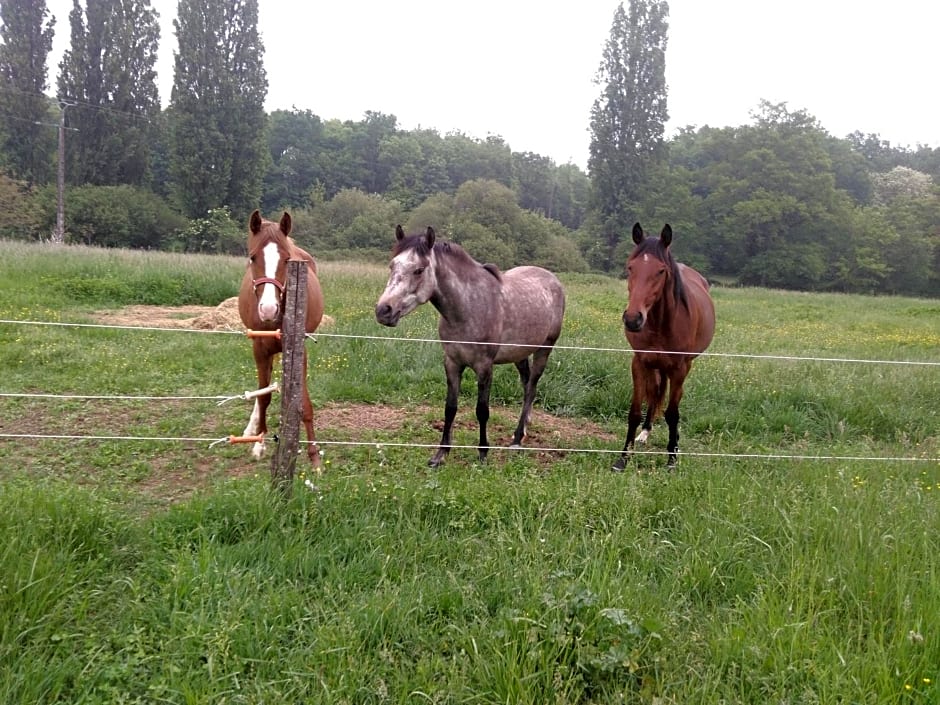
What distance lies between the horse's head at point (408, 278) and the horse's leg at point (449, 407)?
71 cm

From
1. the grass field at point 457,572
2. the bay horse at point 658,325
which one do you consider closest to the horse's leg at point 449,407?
the grass field at point 457,572

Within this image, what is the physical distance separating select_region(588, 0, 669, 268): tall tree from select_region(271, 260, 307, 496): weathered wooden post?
1527 inches

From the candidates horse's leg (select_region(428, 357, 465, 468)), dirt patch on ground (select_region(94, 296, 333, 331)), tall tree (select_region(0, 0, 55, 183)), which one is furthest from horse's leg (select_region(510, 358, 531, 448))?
tall tree (select_region(0, 0, 55, 183))

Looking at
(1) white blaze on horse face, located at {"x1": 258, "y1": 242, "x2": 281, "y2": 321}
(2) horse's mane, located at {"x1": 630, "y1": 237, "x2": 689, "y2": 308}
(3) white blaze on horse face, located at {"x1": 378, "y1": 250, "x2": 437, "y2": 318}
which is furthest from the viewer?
(2) horse's mane, located at {"x1": 630, "y1": 237, "x2": 689, "y2": 308}

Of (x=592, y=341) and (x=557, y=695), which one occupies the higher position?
(x=592, y=341)

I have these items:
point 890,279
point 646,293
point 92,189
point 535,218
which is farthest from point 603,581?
point 890,279

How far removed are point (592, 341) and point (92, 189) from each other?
34.2 m

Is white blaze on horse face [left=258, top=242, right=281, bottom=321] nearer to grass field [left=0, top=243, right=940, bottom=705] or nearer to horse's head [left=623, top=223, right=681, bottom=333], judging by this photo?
grass field [left=0, top=243, right=940, bottom=705]

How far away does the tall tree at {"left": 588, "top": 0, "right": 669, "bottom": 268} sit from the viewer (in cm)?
3862

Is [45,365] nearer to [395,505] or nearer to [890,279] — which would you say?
[395,505]

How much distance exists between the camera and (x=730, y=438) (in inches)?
225

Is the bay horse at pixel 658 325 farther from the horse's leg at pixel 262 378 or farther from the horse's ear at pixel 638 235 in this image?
the horse's leg at pixel 262 378

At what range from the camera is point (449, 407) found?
488cm

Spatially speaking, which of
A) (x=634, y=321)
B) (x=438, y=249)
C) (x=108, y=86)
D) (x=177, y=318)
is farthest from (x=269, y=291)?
(x=108, y=86)
